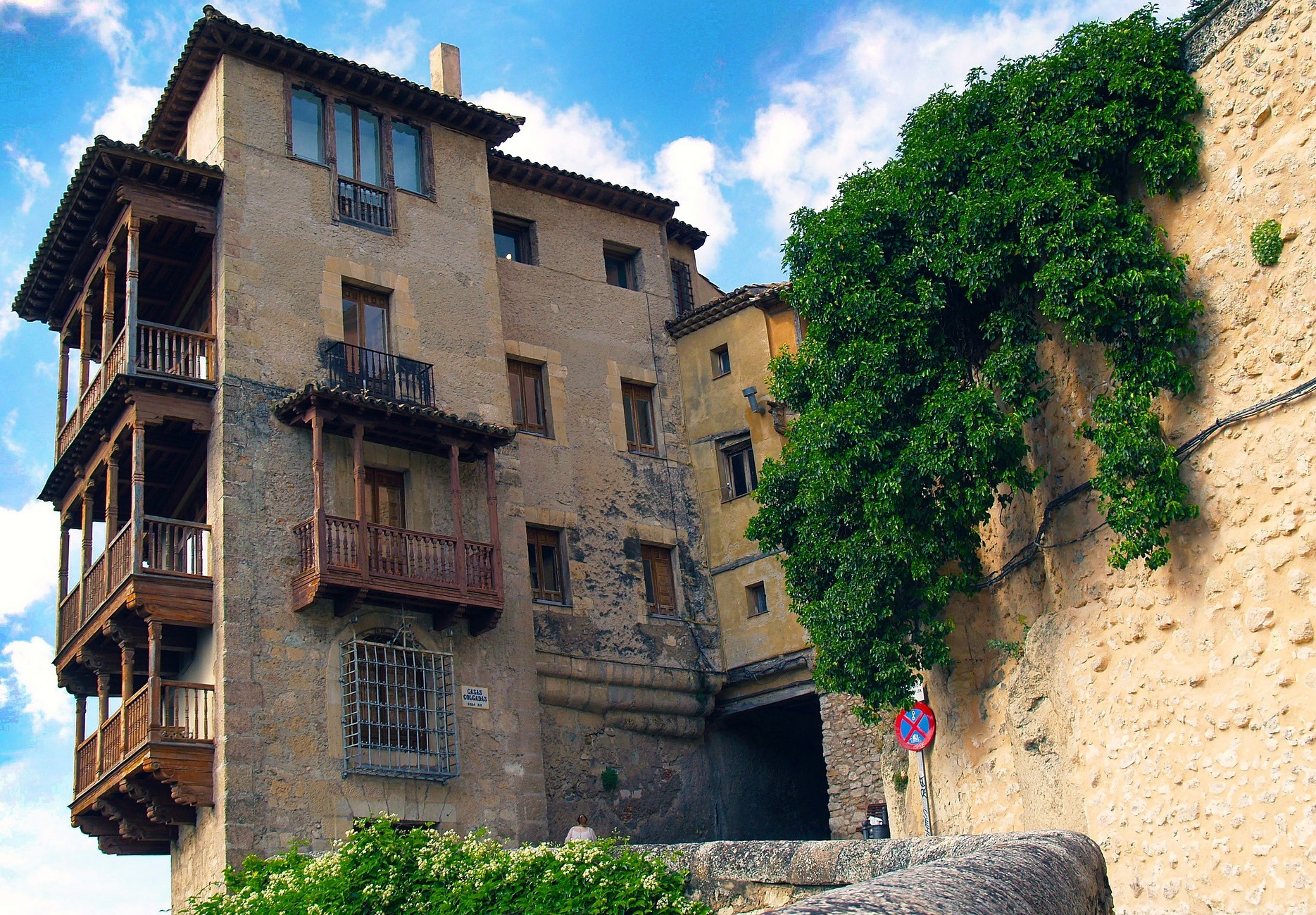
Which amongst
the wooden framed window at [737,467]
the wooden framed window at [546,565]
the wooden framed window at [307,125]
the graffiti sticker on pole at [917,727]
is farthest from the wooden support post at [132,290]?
the graffiti sticker on pole at [917,727]

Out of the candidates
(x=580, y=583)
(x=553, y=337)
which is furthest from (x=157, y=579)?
(x=553, y=337)

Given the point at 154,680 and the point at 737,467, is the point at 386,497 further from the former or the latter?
the point at 737,467

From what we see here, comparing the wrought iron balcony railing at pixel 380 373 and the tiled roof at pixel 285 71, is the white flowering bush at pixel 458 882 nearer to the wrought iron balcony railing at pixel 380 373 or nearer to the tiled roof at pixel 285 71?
the wrought iron balcony railing at pixel 380 373

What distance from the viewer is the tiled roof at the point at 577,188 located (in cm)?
2683

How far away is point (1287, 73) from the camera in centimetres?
1479

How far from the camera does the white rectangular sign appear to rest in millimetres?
21203

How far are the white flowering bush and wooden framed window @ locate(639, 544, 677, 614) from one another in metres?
10.5

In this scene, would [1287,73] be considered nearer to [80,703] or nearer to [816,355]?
[816,355]

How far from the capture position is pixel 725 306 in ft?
90.5

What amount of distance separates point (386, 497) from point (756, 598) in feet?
25.3

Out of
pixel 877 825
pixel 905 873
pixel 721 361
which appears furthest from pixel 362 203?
pixel 905 873

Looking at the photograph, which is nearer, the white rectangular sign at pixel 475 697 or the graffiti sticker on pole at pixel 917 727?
the graffiti sticker on pole at pixel 917 727

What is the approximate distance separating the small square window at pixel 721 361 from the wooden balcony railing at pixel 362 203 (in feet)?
24.1

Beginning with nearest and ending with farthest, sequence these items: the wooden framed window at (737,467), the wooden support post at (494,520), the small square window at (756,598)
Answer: the wooden support post at (494,520), the small square window at (756,598), the wooden framed window at (737,467)
